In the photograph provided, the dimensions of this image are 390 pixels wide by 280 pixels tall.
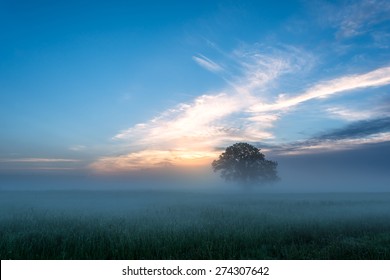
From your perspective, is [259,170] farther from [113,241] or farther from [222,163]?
[113,241]

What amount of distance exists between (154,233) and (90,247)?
→ 2.60 m

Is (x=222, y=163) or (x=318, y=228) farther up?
(x=222, y=163)

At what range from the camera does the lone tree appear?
61969mm

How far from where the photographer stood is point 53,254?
9.34 meters

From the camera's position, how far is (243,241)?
10.9 metres

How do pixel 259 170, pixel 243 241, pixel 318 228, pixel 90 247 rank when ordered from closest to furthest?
pixel 90 247 < pixel 243 241 < pixel 318 228 < pixel 259 170

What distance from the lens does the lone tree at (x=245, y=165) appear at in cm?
6197

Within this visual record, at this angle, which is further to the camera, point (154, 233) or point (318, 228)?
point (318, 228)

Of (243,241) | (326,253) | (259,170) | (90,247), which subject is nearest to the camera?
(326,253)

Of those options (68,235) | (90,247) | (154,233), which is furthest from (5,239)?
(154,233)

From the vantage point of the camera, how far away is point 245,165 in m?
61.9
